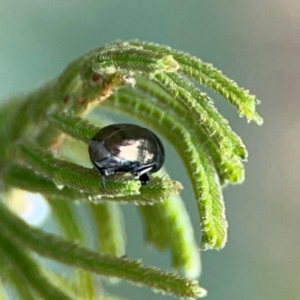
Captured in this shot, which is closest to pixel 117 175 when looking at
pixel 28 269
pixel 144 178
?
pixel 144 178

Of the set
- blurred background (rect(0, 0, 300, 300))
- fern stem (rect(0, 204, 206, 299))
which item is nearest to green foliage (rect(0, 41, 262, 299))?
fern stem (rect(0, 204, 206, 299))

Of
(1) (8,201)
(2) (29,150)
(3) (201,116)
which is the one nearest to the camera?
(3) (201,116)

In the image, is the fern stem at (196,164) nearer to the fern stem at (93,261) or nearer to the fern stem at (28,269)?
the fern stem at (93,261)

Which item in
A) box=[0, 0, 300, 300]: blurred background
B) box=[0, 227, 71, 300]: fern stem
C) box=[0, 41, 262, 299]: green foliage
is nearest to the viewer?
box=[0, 41, 262, 299]: green foliage

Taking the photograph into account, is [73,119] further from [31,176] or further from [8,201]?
[8,201]

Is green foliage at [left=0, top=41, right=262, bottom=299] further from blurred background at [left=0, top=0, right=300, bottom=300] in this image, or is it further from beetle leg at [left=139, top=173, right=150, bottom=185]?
blurred background at [left=0, top=0, right=300, bottom=300]

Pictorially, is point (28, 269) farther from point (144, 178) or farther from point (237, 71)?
point (237, 71)

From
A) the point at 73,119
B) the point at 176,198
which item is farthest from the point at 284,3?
the point at 73,119
